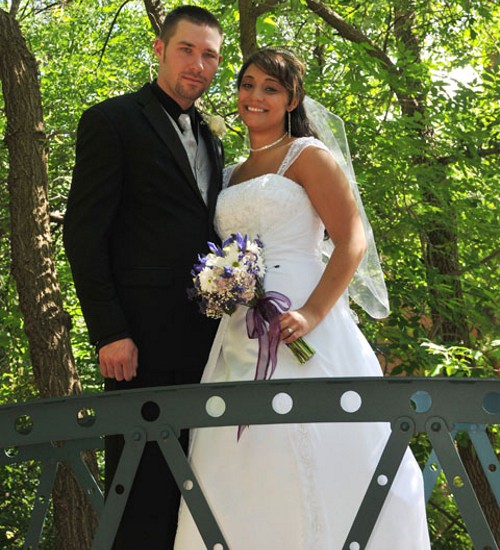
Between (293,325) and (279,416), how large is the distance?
1.35m

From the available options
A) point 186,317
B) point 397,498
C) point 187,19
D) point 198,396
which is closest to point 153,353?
point 186,317

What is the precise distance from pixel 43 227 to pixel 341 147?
2.77 m

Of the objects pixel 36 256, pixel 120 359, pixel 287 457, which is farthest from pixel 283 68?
pixel 36 256

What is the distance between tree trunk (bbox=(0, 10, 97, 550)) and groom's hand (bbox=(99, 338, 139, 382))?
2922 mm

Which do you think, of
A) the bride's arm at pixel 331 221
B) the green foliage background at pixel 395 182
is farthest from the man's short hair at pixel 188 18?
the green foliage background at pixel 395 182

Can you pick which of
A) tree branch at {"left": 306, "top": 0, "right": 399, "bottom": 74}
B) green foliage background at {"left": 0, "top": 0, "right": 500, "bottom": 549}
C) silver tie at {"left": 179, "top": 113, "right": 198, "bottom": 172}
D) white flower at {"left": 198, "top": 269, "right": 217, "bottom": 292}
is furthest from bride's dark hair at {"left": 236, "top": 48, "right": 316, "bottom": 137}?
tree branch at {"left": 306, "top": 0, "right": 399, "bottom": 74}

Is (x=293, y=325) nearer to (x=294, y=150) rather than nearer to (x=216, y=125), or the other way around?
(x=294, y=150)

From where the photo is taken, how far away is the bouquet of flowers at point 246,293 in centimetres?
307

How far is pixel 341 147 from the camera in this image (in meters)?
4.09

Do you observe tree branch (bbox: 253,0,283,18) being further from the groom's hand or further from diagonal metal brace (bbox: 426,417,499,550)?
diagonal metal brace (bbox: 426,417,499,550)

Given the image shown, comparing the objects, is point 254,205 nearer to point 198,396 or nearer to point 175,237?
point 175,237

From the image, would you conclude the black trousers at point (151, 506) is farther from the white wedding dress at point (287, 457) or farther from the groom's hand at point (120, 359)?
the groom's hand at point (120, 359)

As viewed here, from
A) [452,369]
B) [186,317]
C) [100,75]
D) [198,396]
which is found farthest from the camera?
[100,75]

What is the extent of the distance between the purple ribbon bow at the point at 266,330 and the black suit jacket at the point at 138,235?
25 centimetres
